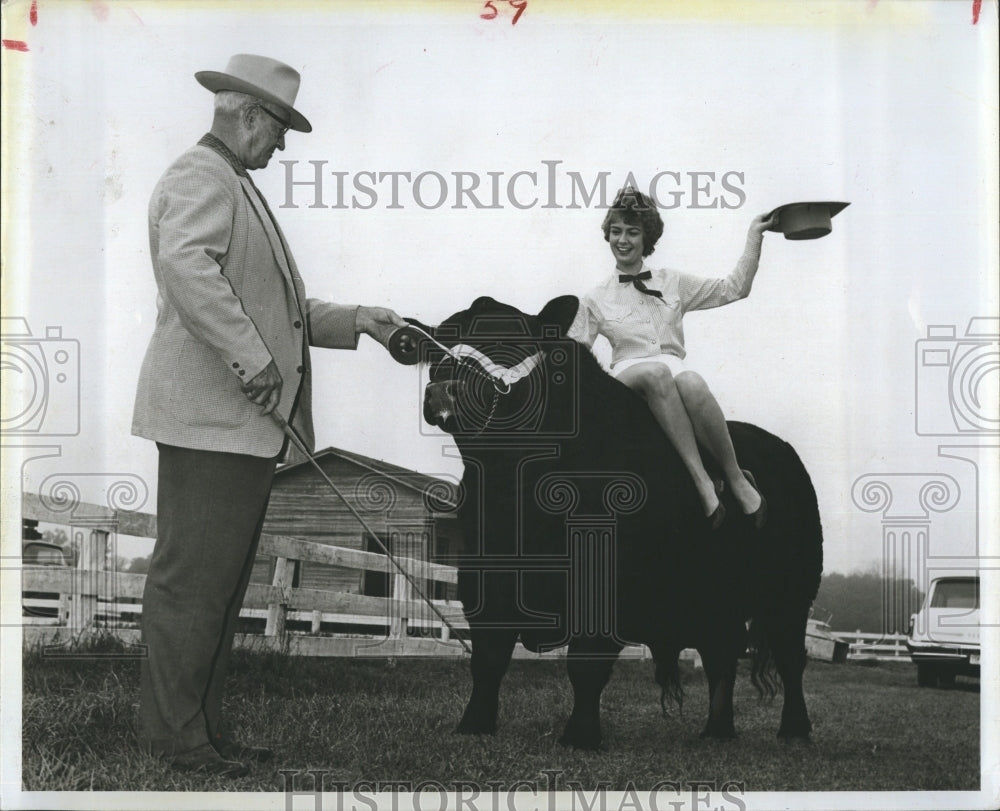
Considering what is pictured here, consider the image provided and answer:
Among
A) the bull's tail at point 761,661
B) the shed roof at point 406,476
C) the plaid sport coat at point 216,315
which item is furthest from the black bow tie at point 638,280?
the bull's tail at point 761,661

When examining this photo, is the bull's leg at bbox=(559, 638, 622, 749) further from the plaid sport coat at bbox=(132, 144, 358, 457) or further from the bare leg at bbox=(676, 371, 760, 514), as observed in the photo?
the plaid sport coat at bbox=(132, 144, 358, 457)

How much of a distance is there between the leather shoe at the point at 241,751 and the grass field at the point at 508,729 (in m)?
0.03

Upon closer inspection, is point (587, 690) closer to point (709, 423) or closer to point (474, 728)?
point (474, 728)

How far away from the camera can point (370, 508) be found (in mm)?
4012

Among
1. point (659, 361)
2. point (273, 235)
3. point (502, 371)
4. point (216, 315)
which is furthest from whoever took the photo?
point (659, 361)

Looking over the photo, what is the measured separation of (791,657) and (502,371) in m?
1.41

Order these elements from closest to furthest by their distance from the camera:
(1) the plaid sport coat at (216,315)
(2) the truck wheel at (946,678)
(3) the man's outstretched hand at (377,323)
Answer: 1. (1) the plaid sport coat at (216,315)
2. (3) the man's outstretched hand at (377,323)
3. (2) the truck wheel at (946,678)

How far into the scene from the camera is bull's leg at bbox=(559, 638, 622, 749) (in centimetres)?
396

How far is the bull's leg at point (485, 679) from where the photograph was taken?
398 centimetres

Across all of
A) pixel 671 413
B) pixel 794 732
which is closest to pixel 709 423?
pixel 671 413

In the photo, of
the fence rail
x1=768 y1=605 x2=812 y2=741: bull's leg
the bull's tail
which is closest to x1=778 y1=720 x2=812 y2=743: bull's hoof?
x1=768 y1=605 x2=812 y2=741: bull's leg

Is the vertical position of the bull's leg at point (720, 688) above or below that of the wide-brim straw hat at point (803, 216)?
below

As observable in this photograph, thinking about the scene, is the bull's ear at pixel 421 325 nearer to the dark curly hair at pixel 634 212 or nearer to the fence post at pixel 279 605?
the dark curly hair at pixel 634 212

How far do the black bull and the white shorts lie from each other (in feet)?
0.20
